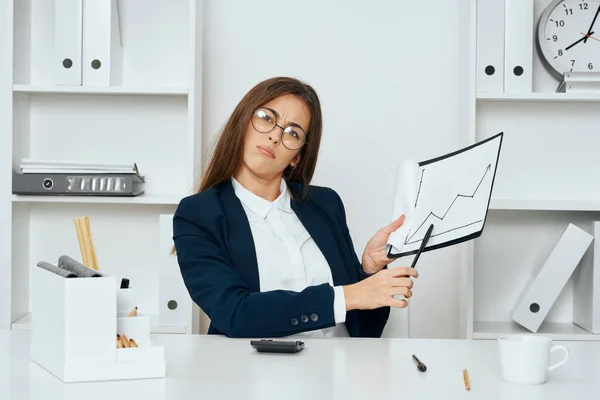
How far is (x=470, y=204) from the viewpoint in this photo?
5.40 ft

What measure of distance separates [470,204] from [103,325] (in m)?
0.79

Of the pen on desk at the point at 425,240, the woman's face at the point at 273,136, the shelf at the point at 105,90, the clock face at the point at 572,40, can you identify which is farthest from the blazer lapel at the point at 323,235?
the clock face at the point at 572,40

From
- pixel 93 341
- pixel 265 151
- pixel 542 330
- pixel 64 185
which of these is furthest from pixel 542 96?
pixel 93 341

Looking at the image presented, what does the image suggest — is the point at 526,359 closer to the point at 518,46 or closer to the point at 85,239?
the point at 85,239

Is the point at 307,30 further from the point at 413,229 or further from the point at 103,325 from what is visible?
the point at 103,325

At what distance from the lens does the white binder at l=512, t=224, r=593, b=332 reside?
106 inches

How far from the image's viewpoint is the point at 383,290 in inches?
67.9

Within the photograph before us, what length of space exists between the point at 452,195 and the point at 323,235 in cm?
62

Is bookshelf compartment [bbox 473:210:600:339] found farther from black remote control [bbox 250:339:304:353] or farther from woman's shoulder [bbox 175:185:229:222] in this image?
black remote control [bbox 250:339:304:353]

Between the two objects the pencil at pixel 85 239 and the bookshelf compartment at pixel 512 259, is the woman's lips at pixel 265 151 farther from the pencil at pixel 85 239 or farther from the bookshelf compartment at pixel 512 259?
the bookshelf compartment at pixel 512 259

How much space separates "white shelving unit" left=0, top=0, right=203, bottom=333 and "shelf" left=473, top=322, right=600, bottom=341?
1177 mm

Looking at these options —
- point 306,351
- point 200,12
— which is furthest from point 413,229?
point 200,12

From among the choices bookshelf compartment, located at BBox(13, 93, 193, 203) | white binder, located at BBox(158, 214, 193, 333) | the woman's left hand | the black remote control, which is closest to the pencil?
the black remote control

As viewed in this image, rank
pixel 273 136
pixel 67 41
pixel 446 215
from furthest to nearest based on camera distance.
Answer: pixel 67 41
pixel 273 136
pixel 446 215
